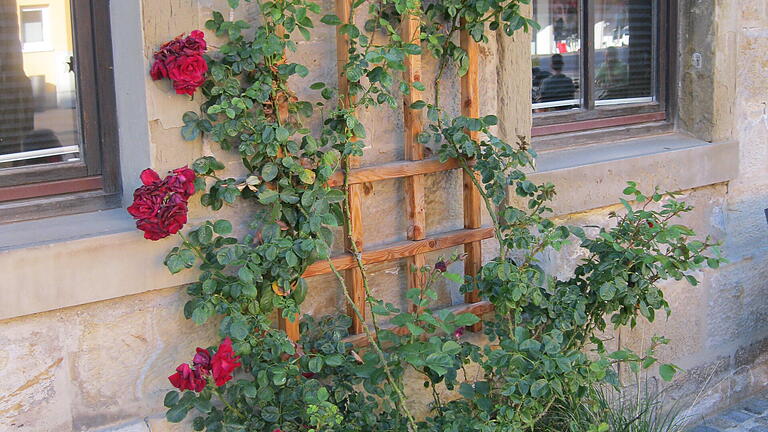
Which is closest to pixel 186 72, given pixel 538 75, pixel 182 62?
pixel 182 62

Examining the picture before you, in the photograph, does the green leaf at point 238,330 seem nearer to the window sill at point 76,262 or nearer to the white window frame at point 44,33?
the window sill at point 76,262

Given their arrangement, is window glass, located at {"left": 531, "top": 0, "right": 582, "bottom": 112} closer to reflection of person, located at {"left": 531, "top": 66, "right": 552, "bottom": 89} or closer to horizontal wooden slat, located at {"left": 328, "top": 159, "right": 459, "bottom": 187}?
reflection of person, located at {"left": 531, "top": 66, "right": 552, "bottom": 89}

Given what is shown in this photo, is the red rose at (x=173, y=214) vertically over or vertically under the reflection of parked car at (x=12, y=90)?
under

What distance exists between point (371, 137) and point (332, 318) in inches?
25.6

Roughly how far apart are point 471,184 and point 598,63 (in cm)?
132

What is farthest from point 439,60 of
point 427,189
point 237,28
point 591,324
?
point 591,324

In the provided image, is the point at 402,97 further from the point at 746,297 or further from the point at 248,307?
the point at 746,297

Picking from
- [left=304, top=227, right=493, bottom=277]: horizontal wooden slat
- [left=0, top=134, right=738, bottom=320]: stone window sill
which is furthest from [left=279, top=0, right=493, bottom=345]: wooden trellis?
[left=0, top=134, right=738, bottom=320]: stone window sill

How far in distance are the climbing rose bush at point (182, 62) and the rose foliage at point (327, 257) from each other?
2cm

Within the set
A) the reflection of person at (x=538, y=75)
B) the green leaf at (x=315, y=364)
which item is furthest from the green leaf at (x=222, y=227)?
the reflection of person at (x=538, y=75)

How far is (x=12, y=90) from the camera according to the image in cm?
A: 271

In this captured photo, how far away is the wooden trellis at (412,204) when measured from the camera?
10.3ft

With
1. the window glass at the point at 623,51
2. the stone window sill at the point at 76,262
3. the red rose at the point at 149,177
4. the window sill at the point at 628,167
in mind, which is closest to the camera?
the stone window sill at the point at 76,262

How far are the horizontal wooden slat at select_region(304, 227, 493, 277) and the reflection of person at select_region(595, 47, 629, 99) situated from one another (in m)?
1.31
